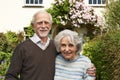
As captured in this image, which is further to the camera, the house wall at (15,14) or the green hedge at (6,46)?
the house wall at (15,14)

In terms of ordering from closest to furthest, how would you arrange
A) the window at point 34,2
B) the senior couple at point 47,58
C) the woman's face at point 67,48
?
the senior couple at point 47,58 < the woman's face at point 67,48 < the window at point 34,2

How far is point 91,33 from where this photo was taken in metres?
18.3

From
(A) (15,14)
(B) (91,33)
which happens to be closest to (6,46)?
(A) (15,14)

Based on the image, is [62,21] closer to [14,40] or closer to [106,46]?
[14,40]

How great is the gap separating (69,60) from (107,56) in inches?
188

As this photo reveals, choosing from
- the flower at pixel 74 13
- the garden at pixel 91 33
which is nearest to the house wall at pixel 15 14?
the garden at pixel 91 33

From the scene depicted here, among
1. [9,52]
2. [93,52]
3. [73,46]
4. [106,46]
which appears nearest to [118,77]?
[106,46]

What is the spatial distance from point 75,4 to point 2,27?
2.98 metres

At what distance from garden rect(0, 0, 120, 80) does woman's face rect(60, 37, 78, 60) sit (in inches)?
148

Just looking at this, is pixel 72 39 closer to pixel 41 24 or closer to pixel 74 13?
pixel 41 24

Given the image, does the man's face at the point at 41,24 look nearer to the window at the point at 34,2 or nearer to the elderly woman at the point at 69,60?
the elderly woman at the point at 69,60

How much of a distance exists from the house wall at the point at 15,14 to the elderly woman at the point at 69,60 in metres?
13.8

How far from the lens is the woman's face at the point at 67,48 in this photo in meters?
4.59

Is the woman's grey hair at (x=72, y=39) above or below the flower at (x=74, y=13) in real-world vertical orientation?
above
